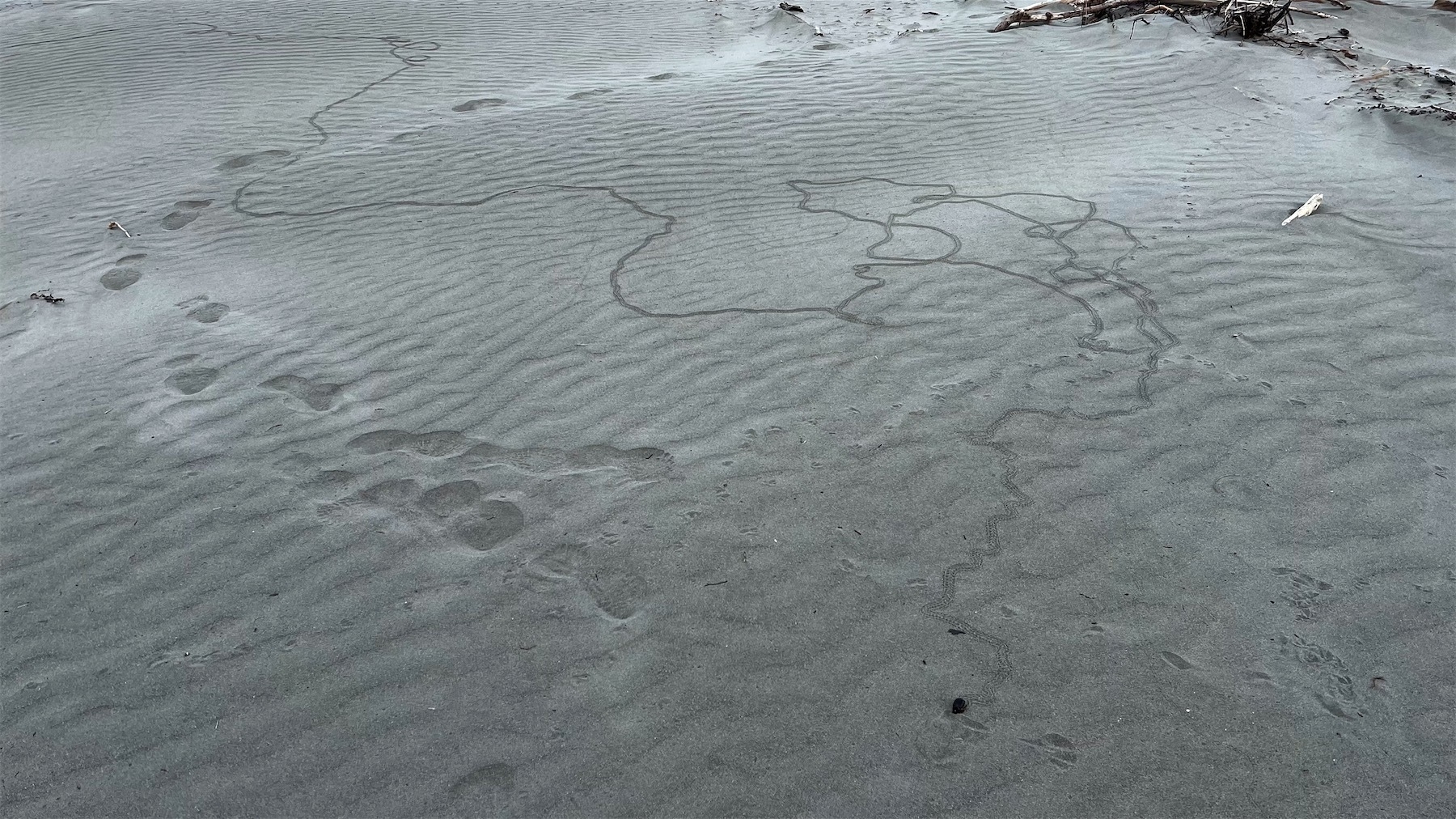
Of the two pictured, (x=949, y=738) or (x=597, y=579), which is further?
(x=597, y=579)

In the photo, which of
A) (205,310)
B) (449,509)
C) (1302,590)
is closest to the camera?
(1302,590)

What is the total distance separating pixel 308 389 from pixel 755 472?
201 cm

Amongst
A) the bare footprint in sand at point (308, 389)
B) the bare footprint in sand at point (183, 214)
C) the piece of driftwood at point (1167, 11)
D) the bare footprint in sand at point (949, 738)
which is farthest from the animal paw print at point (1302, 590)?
the piece of driftwood at point (1167, 11)

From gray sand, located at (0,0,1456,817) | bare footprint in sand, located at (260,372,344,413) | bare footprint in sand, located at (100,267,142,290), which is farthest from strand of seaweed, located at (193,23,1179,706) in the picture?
bare footprint in sand, located at (260,372,344,413)

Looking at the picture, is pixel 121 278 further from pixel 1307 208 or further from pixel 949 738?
pixel 1307 208

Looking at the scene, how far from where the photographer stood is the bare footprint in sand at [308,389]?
12.3 feet

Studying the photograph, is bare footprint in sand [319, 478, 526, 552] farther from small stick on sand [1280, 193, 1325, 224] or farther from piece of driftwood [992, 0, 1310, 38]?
piece of driftwood [992, 0, 1310, 38]

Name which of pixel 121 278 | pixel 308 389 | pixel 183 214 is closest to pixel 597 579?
pixel 308 389

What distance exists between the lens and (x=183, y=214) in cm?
592

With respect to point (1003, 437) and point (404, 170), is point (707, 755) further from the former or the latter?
point (404, 170)

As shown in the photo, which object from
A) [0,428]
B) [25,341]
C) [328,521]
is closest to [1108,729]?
Answer: [328,521]

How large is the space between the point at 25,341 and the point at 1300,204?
21.8 feet

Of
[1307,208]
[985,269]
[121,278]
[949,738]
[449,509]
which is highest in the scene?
[1307,208]

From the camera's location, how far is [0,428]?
3.71 meters
